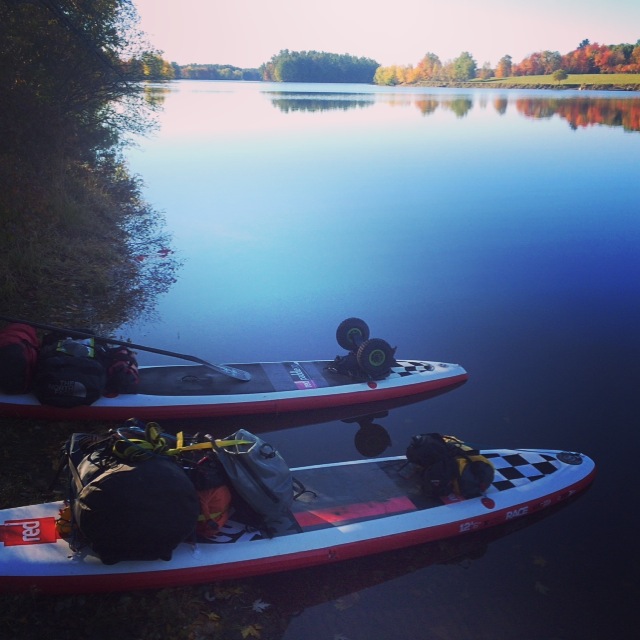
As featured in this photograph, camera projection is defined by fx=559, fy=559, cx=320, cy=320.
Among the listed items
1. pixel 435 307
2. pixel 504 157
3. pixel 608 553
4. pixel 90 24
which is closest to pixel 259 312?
pixel 435 307

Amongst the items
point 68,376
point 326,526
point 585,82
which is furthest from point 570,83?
point 326,526

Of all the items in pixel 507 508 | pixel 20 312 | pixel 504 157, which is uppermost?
pixel 504 157

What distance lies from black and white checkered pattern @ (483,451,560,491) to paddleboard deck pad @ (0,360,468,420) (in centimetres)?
182

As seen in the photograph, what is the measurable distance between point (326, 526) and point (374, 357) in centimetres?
302

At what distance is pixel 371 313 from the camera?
10.1 m

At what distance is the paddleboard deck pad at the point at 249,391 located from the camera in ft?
19.5

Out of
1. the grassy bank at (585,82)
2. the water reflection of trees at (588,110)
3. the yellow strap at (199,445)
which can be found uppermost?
the grassy bank at (585,82)

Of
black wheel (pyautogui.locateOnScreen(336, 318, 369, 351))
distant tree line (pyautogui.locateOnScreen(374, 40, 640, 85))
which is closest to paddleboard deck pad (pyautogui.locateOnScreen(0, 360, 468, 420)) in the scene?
black wheel (pyautogui.locateOnScreen(336, 318, 369, 351))

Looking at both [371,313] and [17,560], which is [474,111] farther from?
[17,560]

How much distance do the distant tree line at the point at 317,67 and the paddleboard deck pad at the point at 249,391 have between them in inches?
4316

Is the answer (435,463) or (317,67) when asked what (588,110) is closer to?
(435,463)

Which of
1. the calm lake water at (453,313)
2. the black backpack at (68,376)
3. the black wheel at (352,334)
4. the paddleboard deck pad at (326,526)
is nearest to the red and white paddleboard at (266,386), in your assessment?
the black wheel at (352,334)

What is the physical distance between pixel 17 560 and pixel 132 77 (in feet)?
46.0

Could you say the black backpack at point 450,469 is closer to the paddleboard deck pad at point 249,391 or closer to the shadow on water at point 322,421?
the shadow on water at point 322,421
